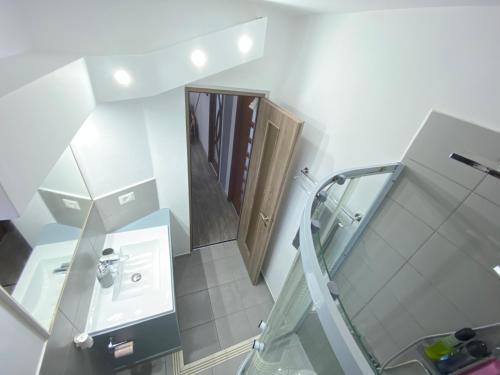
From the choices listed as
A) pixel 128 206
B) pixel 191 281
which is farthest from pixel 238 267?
pixel 128 206

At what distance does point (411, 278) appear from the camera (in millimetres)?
942

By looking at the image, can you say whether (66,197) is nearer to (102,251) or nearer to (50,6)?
(102,251)

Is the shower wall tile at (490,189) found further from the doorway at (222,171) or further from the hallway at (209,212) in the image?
the hallway at (209,212)

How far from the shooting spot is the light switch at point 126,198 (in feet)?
5.36

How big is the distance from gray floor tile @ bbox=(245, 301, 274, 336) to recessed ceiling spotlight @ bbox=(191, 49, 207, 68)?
7.15ft

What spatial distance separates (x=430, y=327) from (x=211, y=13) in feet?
6.64

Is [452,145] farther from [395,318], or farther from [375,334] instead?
[375,334]

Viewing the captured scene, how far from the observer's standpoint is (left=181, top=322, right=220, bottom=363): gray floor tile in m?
1.74

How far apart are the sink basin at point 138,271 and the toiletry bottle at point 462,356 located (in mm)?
1583

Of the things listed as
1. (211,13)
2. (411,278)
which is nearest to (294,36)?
(211,13)

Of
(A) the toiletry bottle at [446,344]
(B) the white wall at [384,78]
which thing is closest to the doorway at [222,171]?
(B) the white wall at [384,78]

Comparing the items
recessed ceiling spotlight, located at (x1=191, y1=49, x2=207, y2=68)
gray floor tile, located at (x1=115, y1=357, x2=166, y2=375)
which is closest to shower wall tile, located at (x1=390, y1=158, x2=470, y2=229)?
recessed ceiling spotlight, located at (x1=191, y1=49, x2=207, y2=68)

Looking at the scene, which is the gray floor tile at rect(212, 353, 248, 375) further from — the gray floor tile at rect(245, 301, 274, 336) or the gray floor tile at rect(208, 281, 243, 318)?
the gray floor tile at rect(208, 281, 243, 318)

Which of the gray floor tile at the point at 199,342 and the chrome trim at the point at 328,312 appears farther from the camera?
the gray floor tile at the point at 199,342
